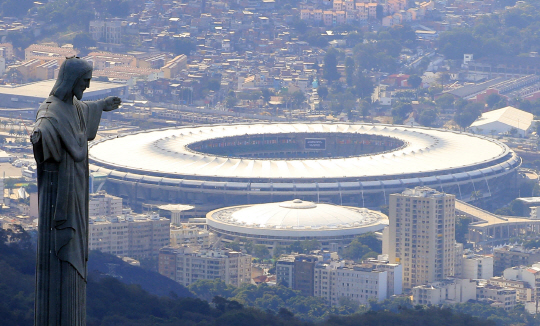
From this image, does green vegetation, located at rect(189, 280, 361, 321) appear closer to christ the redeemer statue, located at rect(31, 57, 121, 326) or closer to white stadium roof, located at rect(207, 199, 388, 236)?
white stadium roof, located at rect(207, 199, 388, 236)

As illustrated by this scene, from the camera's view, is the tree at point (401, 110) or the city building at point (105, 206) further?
the tree at point (401, 110)

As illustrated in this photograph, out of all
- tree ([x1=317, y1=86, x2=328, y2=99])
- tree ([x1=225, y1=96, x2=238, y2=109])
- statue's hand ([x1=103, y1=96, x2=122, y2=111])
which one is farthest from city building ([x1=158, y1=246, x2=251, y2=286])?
tree ([x1=317, y1=86, x2=328, y2=99])

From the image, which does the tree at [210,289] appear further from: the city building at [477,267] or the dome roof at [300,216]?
the city building at [477,267]

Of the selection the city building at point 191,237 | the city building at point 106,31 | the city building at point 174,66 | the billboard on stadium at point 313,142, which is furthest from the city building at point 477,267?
the city building at point 106,31

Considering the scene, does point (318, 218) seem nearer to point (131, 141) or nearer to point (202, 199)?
point (202, 199)

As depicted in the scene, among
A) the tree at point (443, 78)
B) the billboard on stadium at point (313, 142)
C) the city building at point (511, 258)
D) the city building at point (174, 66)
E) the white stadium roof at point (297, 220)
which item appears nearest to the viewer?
the city building at point (511, 258)

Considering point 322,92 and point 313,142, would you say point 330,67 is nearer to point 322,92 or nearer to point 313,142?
point 322,92

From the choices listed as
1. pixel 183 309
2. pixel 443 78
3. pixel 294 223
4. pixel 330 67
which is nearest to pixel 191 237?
pixel 294 223
